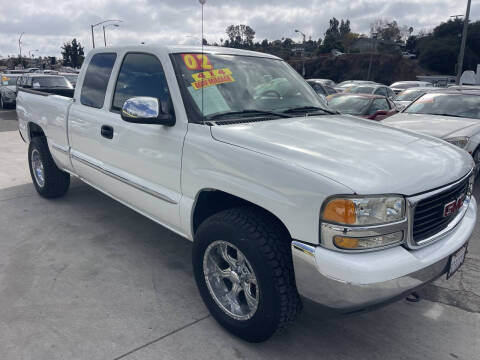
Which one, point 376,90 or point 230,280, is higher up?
point 376,90

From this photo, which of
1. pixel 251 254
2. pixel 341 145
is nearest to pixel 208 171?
pixel 251 254

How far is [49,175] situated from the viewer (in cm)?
512

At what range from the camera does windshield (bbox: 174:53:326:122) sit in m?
2.93

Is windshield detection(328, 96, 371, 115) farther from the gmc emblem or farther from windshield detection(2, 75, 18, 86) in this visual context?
windshield detection(2, 75, 18, 86)

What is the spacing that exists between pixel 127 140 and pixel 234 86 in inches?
39.3

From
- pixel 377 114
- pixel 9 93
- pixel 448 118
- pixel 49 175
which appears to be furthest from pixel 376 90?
pixel 9 93

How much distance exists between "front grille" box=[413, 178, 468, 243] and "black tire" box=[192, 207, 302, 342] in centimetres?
71

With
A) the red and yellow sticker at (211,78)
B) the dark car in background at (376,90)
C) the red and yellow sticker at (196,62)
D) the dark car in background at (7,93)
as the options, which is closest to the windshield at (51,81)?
the dark car in background at (7,93)

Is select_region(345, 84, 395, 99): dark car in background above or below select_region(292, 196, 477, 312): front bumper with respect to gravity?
above

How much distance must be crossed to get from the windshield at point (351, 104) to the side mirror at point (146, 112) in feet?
21.2

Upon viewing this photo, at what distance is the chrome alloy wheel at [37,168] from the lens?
5298 mm

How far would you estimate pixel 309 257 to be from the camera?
6.86 ft

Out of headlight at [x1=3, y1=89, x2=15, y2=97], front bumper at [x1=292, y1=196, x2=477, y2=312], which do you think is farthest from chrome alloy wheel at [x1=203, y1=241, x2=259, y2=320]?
headlight at [x1=3, y1=89, x2=15, y2=97]

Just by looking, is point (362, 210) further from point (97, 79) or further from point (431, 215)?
point (97, 79)
